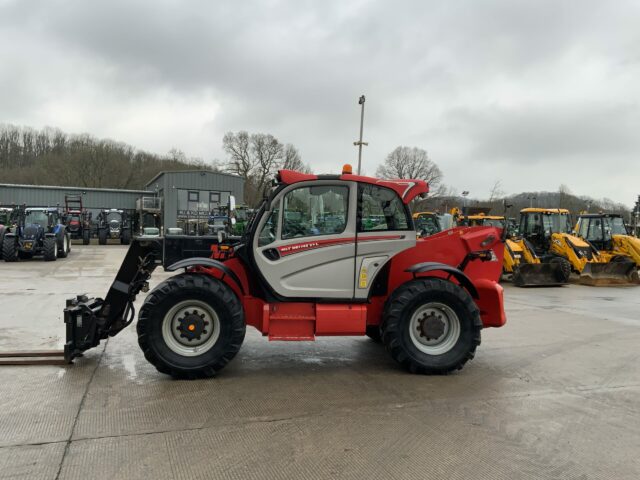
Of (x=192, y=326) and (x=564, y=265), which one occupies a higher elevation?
→ (x=192, y=326)

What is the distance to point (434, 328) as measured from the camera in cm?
542

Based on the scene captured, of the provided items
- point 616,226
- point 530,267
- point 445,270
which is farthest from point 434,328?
point 616,226

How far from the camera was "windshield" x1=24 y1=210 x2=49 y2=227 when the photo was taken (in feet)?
71.2

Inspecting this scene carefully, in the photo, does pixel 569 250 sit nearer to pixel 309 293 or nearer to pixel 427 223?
pixel 427 223

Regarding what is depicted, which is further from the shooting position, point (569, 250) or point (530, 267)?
point (569, 250)

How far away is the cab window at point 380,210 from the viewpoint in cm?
536

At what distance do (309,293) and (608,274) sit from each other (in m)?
13.7

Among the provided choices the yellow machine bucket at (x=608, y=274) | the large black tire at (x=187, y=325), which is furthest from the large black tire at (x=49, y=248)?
the yellow machine bucket at (x=608, y=274)

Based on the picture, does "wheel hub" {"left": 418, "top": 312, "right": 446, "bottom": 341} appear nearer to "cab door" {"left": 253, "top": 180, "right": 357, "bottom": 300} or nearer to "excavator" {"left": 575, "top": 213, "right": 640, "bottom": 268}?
"cab door" {"left": 253, "top": 180, "right": 357, "bottom": 300}

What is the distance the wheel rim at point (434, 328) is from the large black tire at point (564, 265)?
10.9m

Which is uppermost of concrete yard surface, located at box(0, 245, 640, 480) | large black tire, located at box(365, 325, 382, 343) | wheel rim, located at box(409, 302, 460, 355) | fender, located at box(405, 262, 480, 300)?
fender, located at box(405, 262, 480, 300)

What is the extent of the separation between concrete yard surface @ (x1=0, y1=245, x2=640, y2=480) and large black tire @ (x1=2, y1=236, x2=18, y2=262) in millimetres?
13751

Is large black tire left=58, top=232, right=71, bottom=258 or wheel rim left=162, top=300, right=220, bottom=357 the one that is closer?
wheel rim left=162, top=300, right=220, bottom=357

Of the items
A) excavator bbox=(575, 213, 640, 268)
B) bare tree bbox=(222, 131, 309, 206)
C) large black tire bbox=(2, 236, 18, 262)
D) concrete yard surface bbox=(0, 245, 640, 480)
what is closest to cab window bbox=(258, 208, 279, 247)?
concrete yard surface bbox=(0, 245, 640, 480)
